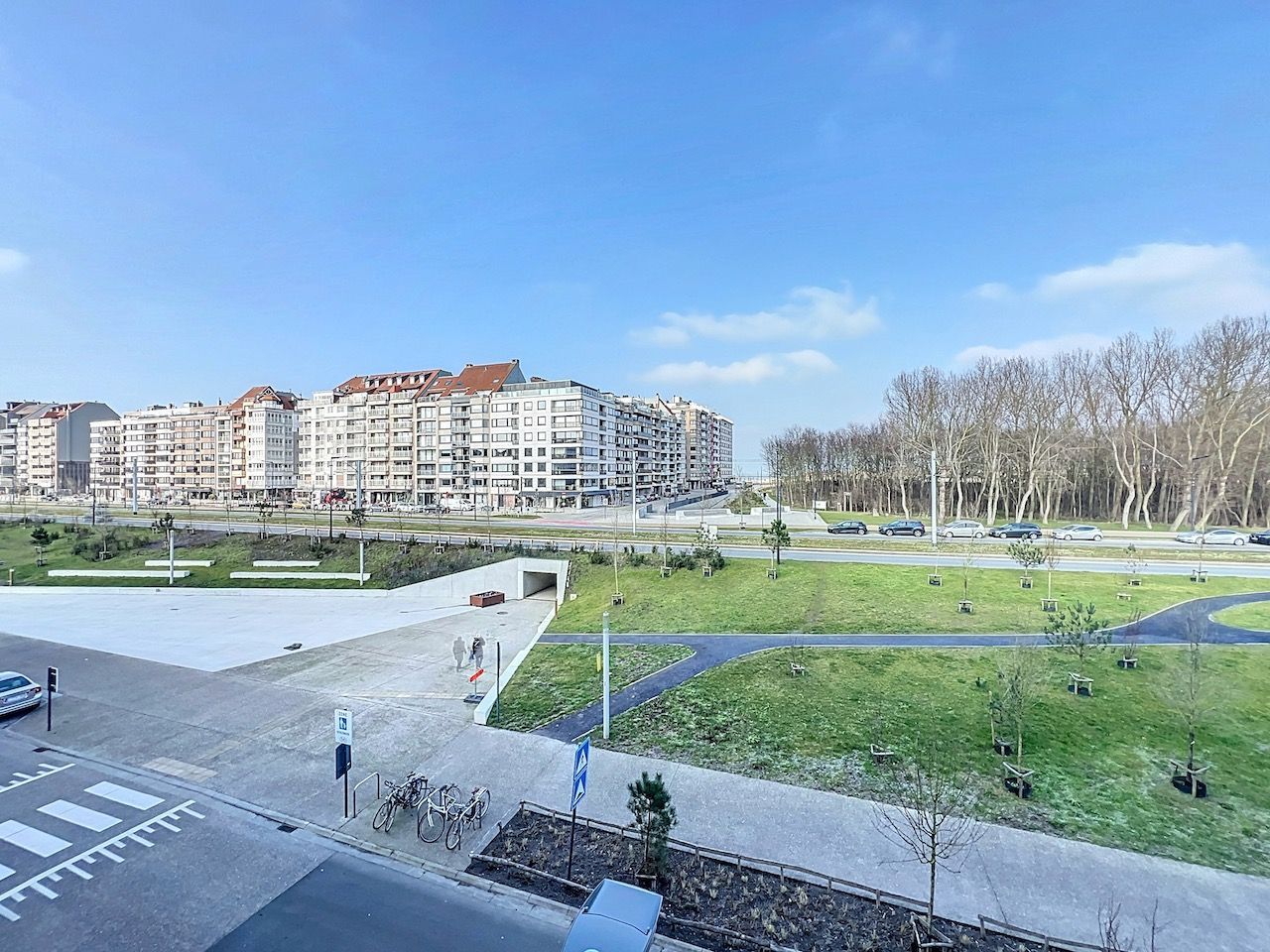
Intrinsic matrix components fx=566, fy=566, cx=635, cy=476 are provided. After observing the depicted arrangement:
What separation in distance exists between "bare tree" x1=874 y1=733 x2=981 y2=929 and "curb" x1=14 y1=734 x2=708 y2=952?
163 inches

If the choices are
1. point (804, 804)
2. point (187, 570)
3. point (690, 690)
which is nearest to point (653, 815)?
point (804, 804)

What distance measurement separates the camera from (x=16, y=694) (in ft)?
53.5

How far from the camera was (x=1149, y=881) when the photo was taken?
8.85m

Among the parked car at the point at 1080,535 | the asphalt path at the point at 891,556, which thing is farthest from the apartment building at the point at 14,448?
the parked car at the point at 1080,535

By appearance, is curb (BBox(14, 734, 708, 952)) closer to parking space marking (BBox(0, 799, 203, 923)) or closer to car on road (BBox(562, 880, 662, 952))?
parking space marking (BBox(0, 799, 203, 923))

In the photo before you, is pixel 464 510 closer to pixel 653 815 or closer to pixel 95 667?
pixel 95 667

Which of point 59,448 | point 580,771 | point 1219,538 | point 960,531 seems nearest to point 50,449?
point 59,448

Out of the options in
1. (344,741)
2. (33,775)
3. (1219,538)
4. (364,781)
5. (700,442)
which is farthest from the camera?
(700,442)

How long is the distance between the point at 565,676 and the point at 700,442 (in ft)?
454

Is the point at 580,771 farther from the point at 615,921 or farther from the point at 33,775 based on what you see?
the point at 33,775

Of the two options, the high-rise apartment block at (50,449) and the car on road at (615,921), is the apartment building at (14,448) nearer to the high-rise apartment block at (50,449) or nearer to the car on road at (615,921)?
the high-rise apartment block at (50,449)

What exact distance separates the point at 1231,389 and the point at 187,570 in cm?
7981

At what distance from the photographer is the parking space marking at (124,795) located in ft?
38.5

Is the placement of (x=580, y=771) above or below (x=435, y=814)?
above
